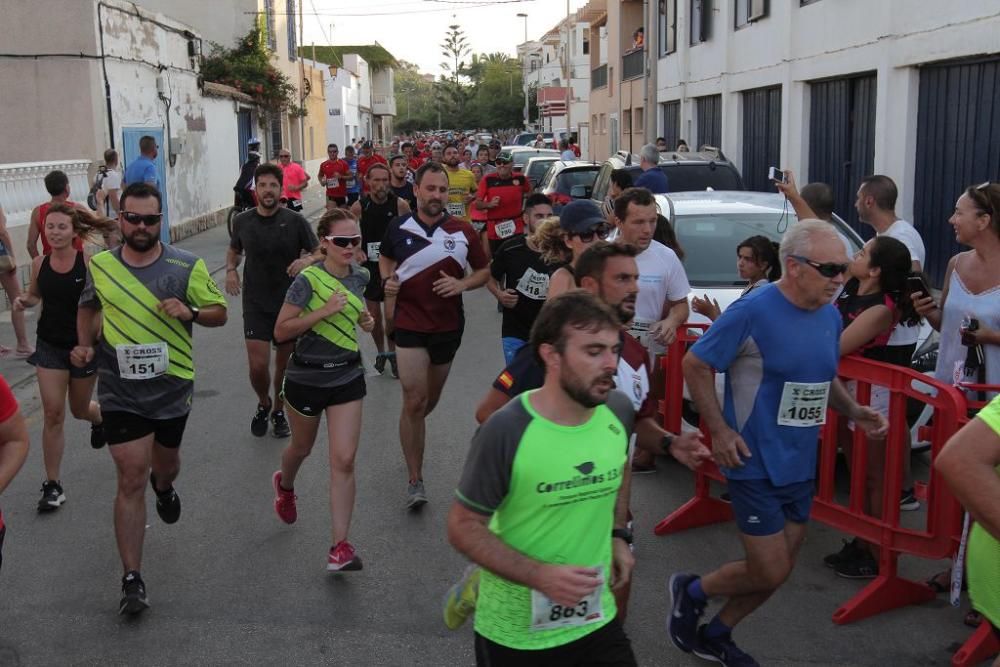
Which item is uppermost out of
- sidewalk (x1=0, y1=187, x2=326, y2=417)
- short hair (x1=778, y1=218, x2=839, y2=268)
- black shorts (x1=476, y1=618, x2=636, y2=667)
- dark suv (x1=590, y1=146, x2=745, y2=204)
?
short hair (x1=778, y1=218, x2=839, y2=268)

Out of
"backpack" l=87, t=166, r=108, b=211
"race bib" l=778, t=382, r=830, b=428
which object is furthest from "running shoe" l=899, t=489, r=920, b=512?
"backpack" l=87, t=166, r=108, b=211

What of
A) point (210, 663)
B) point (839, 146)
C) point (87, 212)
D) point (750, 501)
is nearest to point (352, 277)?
point (87, 212)

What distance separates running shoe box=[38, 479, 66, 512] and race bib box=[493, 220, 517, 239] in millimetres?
7024

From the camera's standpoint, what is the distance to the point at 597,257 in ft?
14.0

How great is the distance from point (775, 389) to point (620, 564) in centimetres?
123

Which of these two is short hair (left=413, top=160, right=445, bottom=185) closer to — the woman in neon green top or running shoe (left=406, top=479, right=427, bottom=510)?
running shoe (left=406, top=479, right=427, bottom=510)

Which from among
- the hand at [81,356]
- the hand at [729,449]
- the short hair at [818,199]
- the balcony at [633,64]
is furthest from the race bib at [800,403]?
the balcony at [633,64]

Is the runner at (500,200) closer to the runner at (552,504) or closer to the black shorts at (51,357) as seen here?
the black shorts at (51,357)

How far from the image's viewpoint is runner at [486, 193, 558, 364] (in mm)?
6816

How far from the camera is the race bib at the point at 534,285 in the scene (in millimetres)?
6816

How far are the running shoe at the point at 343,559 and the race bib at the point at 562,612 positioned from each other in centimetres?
266

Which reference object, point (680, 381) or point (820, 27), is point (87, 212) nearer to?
point (680, 381)

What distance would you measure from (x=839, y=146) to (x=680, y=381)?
1381 centimetres

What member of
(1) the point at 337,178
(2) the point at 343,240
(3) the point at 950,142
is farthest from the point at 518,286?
(1) the point at 337,178
